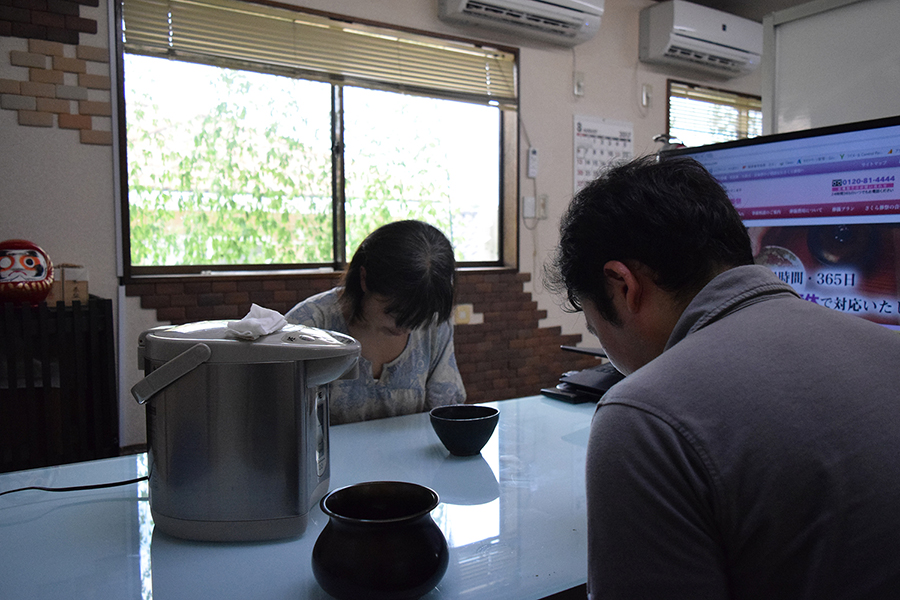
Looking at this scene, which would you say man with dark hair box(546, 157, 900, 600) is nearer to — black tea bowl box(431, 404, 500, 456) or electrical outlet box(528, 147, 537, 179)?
black tea bowl box(431, 404, 500, 456)

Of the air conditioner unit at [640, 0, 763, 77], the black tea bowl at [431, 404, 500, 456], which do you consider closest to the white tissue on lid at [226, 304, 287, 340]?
the black tea bowl at [431, 404, 500, 456]

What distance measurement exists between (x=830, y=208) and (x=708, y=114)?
3.40 m

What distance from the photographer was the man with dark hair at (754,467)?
549 millimetres

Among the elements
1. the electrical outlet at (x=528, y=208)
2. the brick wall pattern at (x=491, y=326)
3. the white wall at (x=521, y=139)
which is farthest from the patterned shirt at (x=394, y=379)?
the electrical outlet at (x=528, y=208)

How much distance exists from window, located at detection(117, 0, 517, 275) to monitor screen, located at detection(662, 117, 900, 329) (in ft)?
6.35

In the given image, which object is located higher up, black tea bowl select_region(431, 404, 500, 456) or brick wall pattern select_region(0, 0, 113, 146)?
brick wall pattern select_region(0, 0, 113, 146)

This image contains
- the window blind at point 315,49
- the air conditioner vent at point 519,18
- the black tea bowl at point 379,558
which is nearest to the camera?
the black tea bowl at point 379,558

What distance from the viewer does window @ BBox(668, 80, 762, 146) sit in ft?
13.8

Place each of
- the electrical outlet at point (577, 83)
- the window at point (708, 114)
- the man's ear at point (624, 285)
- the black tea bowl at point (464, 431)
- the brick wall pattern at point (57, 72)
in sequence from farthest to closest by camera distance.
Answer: the window at point (708, 114)
the electrical outlet at point (577, 83)
the brick wall pattern at point (57, 72)
the black tea bowl at point (464, 431)
the man's ear at point (624, 285)

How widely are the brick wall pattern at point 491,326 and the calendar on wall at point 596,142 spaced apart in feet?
2.54

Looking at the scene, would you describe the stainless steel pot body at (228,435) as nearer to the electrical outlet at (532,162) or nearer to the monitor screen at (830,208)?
the monitor screen at (830,208)

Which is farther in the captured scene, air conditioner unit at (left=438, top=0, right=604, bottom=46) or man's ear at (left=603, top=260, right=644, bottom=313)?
air conditioner unit at (left=438, top=0, right=604, bottom=46)

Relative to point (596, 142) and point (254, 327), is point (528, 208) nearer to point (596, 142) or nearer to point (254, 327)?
point (596, 142)

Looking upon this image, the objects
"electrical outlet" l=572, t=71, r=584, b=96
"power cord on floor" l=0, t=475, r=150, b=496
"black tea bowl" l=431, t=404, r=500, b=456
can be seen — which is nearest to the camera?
"power cord on floor" l=0, t=475, r=150, b=496
